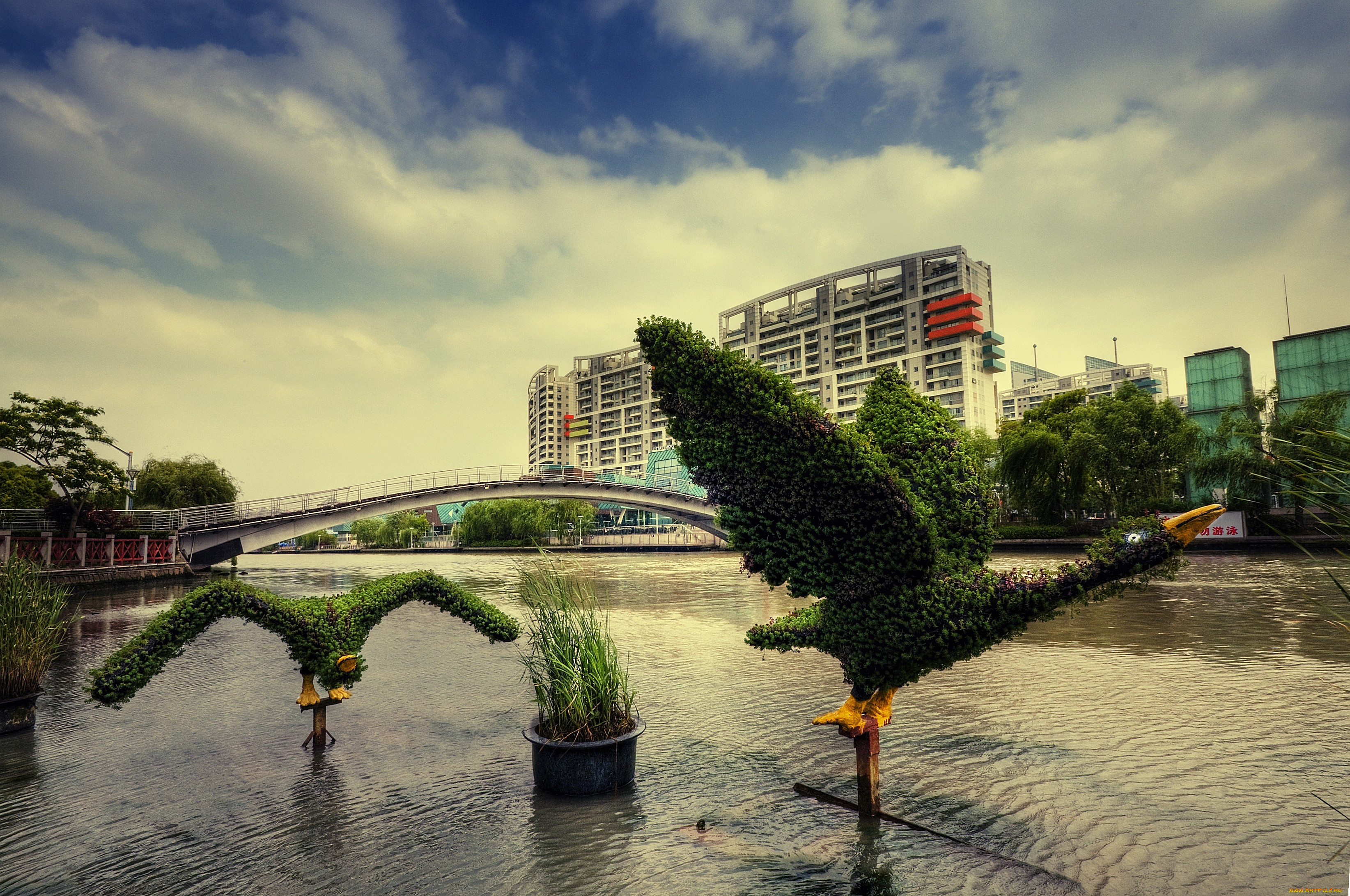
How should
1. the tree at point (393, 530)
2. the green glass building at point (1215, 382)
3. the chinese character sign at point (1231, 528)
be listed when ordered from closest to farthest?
the chinese character sign at point (1231, 528) → the green glass building at point (1215, 382) → the tree at point (393, 530)

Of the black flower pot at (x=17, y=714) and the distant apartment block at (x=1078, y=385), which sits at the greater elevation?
the distant apartment block at (x=1078, y=385)

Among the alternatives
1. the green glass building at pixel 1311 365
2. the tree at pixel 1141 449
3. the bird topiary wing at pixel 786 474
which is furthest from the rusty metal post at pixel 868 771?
the green glass building at pixel 1311 365

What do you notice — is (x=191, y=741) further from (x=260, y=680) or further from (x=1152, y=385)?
(x=1152, y=385)

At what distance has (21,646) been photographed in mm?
7117

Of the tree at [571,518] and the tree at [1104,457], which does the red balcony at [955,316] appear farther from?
the tree at [571,518]

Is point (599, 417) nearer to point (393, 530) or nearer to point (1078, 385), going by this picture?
point (393, 530)

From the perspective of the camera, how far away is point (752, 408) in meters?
4.16

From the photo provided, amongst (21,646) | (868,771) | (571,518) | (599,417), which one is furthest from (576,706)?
(599,417)

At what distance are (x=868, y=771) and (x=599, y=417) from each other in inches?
5419

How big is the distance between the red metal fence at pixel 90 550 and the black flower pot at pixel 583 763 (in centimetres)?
2435

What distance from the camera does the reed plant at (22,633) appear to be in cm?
711

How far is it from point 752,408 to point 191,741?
7.00 meters

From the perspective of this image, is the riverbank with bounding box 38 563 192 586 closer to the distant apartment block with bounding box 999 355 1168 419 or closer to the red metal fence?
the red metal fence

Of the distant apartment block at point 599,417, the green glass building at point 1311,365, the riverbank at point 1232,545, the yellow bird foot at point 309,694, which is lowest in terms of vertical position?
the riverbank at point 1232,545
